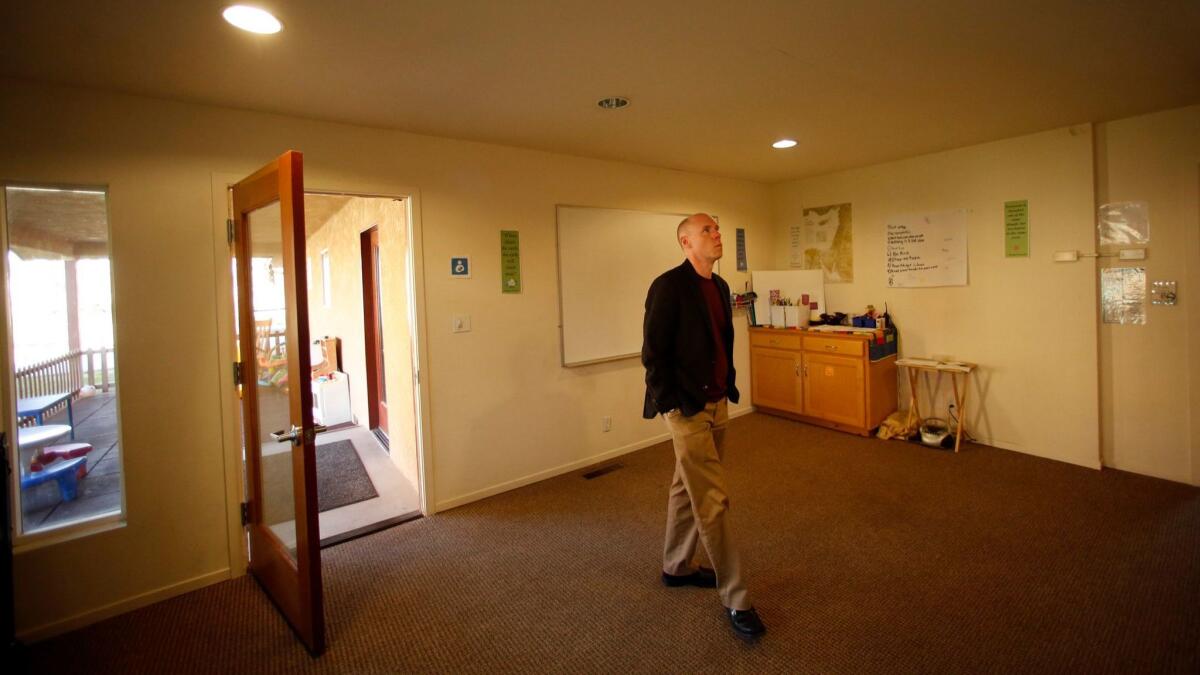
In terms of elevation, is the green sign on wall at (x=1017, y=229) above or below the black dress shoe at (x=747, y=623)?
above

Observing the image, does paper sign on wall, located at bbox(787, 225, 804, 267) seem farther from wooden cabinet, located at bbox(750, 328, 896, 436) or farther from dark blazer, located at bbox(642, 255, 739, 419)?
dark blazer, located at bbox(642, 255, 739, 419)

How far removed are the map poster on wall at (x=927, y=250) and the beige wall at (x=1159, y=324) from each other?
85cm

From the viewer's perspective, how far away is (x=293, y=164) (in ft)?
6.66

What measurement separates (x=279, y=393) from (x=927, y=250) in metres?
4.65

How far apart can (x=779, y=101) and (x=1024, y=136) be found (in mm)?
2241

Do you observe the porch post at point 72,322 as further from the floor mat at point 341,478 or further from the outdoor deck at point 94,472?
the floor mat at point 341,478

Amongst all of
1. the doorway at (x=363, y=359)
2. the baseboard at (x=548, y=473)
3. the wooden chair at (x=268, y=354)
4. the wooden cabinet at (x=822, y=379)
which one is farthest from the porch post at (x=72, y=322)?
the wooden cabinet at (x=822, y=379)

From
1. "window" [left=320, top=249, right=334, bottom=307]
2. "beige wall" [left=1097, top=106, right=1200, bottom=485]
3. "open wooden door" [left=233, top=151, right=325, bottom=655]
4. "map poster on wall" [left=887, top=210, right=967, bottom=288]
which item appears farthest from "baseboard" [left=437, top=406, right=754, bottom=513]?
"window" [left=320, top=249, right=334, bottom=307]

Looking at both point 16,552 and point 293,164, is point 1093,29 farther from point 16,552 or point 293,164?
point 16,552

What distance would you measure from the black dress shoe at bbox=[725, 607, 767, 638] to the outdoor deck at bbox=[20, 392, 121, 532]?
274 centimetres

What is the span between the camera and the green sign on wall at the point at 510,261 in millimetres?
3594

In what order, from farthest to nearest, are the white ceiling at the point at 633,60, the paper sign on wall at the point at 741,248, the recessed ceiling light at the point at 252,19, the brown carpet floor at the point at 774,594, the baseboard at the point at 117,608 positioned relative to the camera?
the paper sign on wall at the point at 741,248
the baseboard at the point at 117,608
the brown carpet floor at the point at 774,594
the white ceiling at the point at 633,60
the recessed ceiling light at the point at 252,19

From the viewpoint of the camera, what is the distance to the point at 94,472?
248 centimetres

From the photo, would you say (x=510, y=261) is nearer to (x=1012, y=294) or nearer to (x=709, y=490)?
(x=709, y=490)
